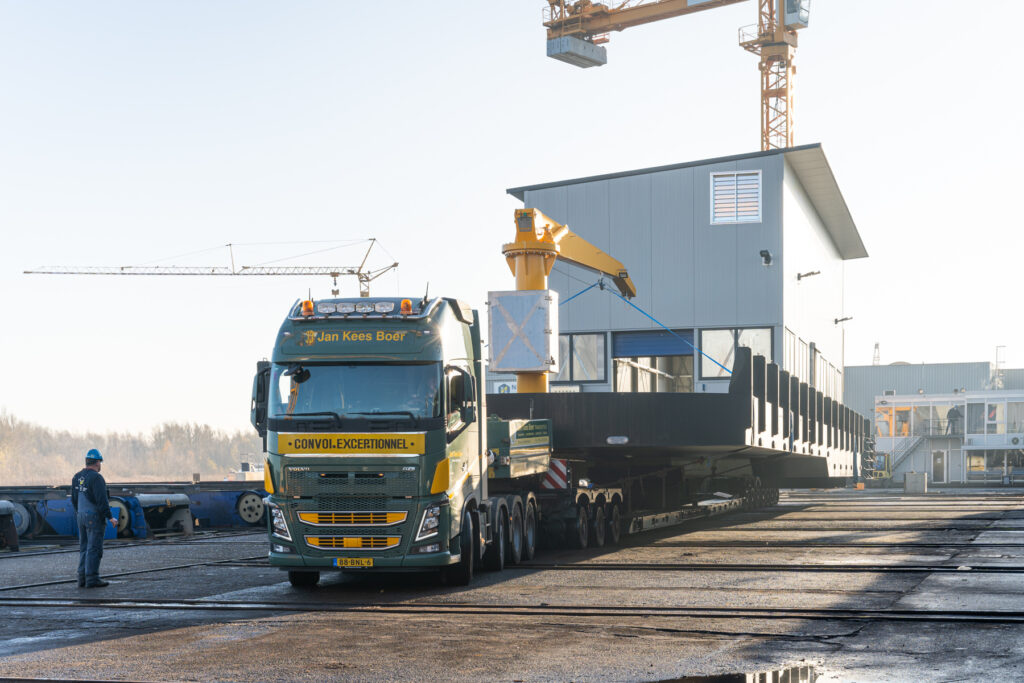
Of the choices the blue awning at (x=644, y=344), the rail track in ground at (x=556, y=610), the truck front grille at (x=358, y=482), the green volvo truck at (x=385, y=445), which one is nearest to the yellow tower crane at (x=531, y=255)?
the green volvo truck at (x=385, y=445)

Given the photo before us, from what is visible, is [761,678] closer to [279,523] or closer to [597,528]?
[279,523]

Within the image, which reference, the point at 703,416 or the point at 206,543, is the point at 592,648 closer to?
the point at 703,416

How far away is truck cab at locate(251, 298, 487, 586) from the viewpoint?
13203mm

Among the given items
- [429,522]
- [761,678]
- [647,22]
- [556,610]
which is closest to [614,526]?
[429,522]

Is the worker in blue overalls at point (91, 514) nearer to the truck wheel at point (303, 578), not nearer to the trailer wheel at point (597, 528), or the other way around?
the truck wheel at point (303, 578)

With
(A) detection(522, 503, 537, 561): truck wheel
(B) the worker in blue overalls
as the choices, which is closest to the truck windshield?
(B) the worker in blue overalls

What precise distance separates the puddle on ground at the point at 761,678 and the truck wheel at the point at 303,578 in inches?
280

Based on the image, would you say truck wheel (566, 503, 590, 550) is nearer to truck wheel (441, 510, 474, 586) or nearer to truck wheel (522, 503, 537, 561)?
truck wheel (522, 503, 537, 561)

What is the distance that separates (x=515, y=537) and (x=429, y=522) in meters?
3.95

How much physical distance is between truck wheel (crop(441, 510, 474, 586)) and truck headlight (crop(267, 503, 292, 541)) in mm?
1990

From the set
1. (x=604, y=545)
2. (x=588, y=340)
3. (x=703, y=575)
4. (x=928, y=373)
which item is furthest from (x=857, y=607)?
(x=928, y=373)

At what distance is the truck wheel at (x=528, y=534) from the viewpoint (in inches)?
697

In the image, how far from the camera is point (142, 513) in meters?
24.8

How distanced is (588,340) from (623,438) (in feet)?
53.3
